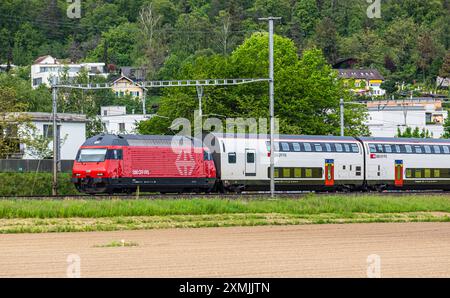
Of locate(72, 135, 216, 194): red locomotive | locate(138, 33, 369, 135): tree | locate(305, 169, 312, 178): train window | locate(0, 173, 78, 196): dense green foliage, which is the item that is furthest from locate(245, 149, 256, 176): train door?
locate(138, 33, 369, 135): tree

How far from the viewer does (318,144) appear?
79688 mm

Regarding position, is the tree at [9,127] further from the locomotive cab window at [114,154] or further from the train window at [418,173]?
the train window at [418,173]

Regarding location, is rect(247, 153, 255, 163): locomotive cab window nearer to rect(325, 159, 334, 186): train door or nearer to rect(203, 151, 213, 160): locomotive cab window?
rect(203, 151, 213, 160): locomotive cab window

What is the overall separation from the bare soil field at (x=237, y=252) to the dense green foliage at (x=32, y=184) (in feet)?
121

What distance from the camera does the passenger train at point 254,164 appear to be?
6862cm

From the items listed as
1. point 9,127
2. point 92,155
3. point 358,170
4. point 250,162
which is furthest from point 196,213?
point 9,127

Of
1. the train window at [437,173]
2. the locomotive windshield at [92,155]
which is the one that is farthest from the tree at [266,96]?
the locomotive windshield at [92,155]

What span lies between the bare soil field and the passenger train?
2027 cm

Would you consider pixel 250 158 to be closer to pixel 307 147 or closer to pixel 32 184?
pixel 307 147

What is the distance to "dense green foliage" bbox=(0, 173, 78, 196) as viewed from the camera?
83938 mm

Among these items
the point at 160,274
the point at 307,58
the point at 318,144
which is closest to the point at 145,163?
the point at 318,144

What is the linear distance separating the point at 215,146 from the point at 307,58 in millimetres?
62896
